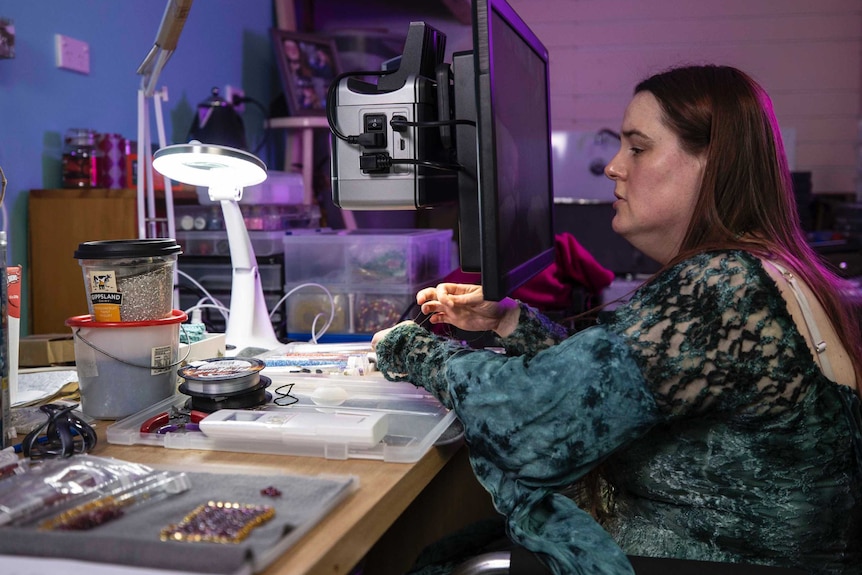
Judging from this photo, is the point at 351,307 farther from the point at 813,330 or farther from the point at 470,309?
the point at 813,330

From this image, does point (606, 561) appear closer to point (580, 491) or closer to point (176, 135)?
point (580, 491)

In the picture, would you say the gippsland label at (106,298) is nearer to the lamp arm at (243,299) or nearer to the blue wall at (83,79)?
the lamp arm at (243,299)

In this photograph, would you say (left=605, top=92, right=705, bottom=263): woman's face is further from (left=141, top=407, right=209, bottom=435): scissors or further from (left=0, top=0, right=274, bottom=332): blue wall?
(left=0, top=0, right=274, bottom=332): blue wall

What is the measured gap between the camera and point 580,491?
4.23 ft

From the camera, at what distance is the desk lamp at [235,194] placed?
1.41 meters

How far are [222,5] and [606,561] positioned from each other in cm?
305

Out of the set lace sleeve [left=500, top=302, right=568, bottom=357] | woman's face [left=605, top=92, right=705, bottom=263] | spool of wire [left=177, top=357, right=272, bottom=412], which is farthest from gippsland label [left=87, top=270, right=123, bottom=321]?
woman's face [left=605, top=92, right=705, bottom=263]

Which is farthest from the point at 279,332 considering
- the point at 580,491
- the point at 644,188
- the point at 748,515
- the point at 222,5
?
the point at 222,5

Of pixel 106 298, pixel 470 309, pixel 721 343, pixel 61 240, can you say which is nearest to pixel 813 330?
pixel 721 343

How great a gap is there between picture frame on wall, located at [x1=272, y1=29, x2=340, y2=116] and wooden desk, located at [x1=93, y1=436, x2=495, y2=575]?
2.44m

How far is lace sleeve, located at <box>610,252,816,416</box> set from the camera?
3.05ft

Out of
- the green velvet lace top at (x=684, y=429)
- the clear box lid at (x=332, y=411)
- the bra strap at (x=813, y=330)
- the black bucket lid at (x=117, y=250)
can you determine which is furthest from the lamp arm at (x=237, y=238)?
the bra strap at (x=813, y=330)

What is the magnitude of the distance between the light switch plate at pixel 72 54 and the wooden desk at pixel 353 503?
1.65 m

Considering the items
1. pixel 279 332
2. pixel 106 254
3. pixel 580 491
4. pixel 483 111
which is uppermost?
pixel 483 111
